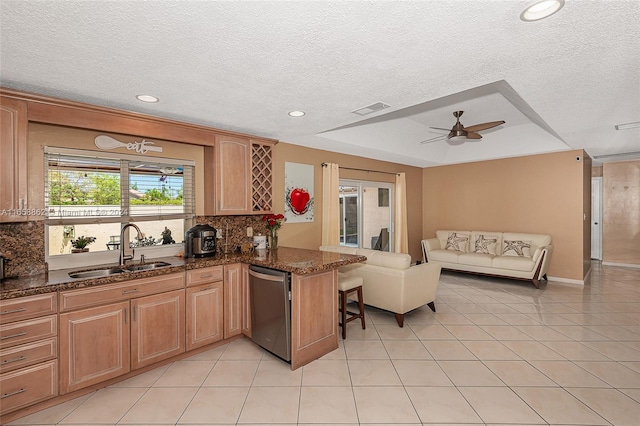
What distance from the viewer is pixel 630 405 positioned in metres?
2.26

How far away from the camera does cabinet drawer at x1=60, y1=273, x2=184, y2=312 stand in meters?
2.35

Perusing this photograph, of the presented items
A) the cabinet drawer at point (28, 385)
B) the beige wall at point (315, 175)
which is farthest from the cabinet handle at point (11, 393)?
the beige wall at point (315, 175)

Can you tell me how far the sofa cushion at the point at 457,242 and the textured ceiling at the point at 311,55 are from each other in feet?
11.9

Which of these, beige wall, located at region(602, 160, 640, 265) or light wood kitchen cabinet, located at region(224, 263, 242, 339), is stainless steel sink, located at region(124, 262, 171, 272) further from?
beige wall, located at region(602, 160, 640, 265)

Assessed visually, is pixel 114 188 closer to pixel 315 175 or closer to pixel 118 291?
pixel 118 291

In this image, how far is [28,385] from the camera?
7.12ft

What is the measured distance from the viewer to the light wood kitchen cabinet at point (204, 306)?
9.92 feet

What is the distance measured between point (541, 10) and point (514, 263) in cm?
508

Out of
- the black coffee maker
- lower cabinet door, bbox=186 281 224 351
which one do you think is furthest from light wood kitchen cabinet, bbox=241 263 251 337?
the black coffee maker

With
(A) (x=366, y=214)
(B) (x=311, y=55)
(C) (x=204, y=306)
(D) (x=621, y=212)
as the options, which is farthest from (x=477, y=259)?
(B) (x=311, y=55)

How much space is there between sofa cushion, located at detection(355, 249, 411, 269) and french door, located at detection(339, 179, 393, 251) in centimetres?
197

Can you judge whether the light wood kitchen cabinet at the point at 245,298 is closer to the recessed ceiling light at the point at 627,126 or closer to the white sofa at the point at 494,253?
the white sofa at the point at 494,253

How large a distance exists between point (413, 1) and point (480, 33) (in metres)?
0.53

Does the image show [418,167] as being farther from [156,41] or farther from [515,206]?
[156,41]
